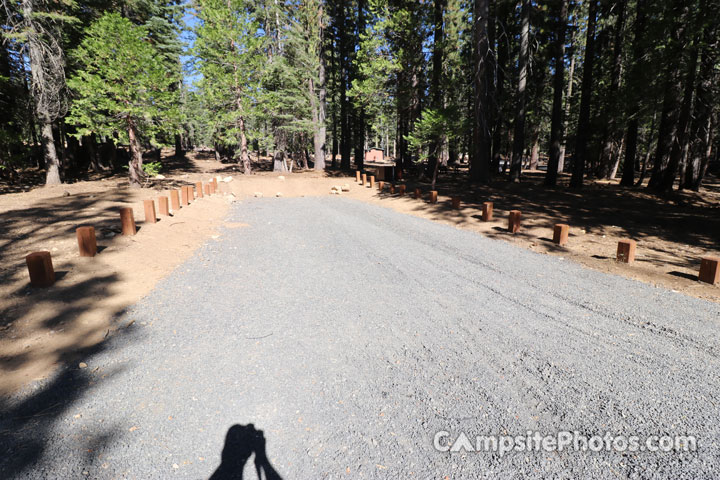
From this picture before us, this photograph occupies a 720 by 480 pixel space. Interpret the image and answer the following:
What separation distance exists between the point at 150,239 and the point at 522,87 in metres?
20.8

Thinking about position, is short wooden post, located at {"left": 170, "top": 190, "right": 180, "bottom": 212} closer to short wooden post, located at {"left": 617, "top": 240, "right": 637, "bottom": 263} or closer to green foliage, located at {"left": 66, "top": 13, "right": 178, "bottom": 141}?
green foliage, located at {"left": 66, "top": 13, "right": 178, "bottom": 141}

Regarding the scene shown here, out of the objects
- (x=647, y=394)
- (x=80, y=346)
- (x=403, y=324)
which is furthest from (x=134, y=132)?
(x=647, y=394)

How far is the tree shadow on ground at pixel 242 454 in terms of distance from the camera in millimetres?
2367

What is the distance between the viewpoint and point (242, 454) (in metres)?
2.51

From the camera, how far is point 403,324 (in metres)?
4.46

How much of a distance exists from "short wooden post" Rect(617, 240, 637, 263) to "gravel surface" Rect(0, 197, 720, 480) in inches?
56.9

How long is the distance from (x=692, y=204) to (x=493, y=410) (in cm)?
1762

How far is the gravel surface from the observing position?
2.46 m

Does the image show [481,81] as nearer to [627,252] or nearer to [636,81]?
[636,81]

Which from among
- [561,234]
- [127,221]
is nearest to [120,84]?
[127,221]

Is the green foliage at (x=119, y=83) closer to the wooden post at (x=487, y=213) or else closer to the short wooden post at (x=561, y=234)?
the wooden post at (x=487, y=213)

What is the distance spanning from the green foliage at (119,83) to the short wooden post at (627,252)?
17882 millimetres

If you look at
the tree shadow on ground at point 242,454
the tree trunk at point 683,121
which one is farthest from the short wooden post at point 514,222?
the tree trunk at point 683,121

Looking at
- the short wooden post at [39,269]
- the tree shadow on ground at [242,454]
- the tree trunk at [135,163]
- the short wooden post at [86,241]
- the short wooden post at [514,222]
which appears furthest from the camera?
the tree trunk at [135,163]
